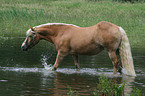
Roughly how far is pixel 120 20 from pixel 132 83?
1528 centimetres

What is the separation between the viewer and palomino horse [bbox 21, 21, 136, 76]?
1042 centimetres

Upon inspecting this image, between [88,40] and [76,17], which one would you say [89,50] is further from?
[76,17]

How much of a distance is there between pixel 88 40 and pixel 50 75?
1.52 m

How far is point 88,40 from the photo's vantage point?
10.8m

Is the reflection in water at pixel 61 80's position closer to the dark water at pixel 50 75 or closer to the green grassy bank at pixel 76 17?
the dark water at pixel 50 75

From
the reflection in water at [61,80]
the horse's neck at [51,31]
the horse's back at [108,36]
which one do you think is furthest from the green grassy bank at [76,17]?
the reflection in water at [61,80]

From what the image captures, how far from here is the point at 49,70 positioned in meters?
11.1

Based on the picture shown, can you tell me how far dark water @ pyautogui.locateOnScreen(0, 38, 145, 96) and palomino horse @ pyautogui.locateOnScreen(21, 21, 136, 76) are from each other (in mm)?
518

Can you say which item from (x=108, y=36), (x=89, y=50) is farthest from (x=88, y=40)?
(x=108, y=36)

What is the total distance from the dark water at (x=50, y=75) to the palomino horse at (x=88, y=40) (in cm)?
52

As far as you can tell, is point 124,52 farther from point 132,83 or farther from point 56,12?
point 56,12

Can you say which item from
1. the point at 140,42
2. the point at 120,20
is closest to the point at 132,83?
the point at 140,42

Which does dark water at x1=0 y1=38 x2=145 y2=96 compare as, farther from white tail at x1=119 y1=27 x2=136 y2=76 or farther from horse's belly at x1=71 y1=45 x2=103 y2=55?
horse's belly at x1=71 y1=45 x2=103 y2=55

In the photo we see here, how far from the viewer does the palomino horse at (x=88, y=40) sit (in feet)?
34.2
